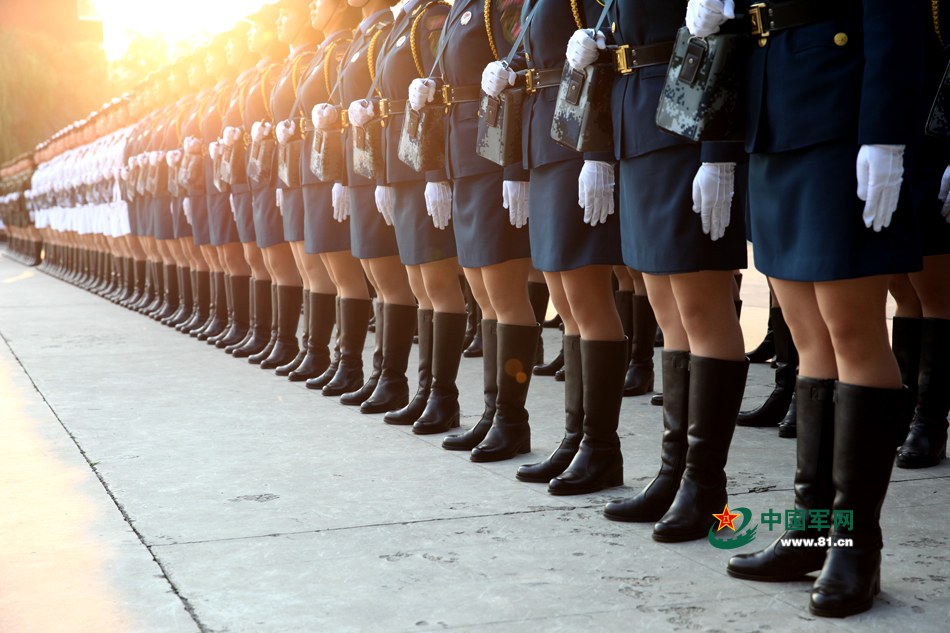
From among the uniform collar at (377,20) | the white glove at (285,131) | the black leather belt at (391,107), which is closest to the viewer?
the black leather belt at (391,107)

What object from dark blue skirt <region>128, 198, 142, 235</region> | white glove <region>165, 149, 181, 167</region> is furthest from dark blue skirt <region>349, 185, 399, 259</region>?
dark blue skirt <region>128, 198, 142, 235</region>

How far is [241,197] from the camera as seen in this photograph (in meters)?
5.66

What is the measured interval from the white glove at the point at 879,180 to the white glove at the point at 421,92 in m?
1.78

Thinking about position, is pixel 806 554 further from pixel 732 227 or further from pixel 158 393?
pixel 158 393

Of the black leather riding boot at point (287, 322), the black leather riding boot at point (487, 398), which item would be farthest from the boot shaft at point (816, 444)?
the black leather riding boot at point (287, 322)

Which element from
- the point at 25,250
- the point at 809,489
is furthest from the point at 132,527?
the point at 25,250

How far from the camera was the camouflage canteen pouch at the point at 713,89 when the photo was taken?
188 centimetres

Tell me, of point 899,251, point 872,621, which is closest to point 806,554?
point 872,621

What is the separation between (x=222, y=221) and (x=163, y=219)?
178cm

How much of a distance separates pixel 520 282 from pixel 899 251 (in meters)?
1.51

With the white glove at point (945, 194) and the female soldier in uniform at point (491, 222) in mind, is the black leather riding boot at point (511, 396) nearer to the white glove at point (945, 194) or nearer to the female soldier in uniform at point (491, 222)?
the female soldier in uniform at point (491, 222)

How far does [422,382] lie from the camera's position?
3.71 metres

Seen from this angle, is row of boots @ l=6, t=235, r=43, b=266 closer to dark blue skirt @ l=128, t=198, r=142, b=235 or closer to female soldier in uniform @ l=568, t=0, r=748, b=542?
dark blue skirt @ l=128, t=198, r=142, b=235

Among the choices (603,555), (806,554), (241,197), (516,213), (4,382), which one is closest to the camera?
(806,554)
